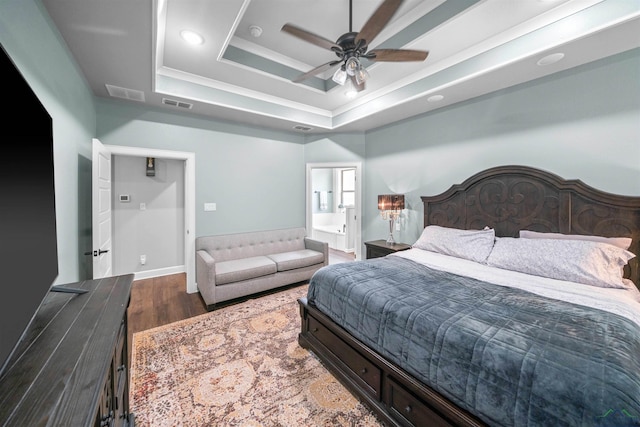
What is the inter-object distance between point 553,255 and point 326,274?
1.93 meters

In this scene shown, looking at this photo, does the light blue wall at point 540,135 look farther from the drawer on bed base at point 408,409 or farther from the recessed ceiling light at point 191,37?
the recessed ceiling light at point 191,37

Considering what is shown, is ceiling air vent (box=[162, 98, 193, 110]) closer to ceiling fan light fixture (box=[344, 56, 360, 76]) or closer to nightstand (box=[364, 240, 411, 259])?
ceiling fan light fixture (box=[344, 56, 360, 76])

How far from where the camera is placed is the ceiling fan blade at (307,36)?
1834 millimetres

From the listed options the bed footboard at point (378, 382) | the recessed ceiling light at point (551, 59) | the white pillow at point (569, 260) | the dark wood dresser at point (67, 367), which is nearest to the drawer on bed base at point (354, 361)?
the bed footboard at point (378, 382)

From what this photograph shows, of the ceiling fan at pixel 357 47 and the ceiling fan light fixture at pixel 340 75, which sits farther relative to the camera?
the ceiling fan light fixture at pixel 340 75

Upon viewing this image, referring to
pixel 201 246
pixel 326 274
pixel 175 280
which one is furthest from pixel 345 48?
pixel 175 280

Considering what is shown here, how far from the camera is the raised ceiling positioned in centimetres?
→ 194

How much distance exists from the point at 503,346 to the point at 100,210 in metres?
3.33

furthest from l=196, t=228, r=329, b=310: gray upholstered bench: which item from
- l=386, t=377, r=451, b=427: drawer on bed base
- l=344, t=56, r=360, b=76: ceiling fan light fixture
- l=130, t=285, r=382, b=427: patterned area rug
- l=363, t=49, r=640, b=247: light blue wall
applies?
l=344, t=56, r=360, b=76: ceiling fan light fixture

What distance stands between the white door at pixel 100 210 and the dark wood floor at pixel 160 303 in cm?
65

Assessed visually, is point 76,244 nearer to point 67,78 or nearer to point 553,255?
point 67,78

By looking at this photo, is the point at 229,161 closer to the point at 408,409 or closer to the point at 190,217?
the point at 190,217

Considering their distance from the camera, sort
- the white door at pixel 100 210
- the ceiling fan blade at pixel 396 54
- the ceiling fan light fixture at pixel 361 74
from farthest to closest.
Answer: the white door at pixel 100 210
the ceiling fan light fixture at pixel 361 74
the ceiling fan blade at pixel 396 54

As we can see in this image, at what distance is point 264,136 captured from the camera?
437cm
